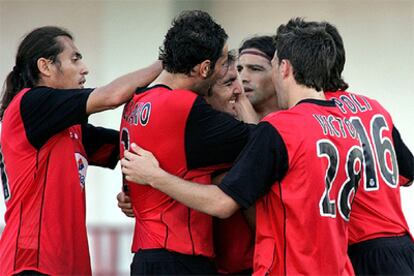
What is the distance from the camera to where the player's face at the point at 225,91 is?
4941mm

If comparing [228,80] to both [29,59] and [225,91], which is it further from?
[29,59]

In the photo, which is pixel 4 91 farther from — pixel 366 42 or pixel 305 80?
pixel 366 42

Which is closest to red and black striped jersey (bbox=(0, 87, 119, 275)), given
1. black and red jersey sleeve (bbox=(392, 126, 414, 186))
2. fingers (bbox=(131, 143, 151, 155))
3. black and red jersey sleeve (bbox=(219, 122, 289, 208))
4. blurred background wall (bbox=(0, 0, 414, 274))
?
fingers (bbox=(131, 143, 151, 155))

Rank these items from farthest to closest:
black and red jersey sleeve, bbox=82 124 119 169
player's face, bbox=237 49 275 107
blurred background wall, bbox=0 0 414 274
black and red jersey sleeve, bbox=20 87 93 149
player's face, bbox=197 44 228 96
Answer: blurred background wall, bbox=0 0 414 274, player's face, bbox=237 49 275 107, black and red jersey sleeve, bbox=82 124 119 169, black and red jersey sleeve, bbox=20 87 93 149, player's face, bbox=197 44 228 96

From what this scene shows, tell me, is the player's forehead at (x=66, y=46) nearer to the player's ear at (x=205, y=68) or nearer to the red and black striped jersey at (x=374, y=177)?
the player's ear at (x=205, y=68)

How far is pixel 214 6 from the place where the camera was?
27.8 feet

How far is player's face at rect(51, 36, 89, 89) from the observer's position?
5.04m

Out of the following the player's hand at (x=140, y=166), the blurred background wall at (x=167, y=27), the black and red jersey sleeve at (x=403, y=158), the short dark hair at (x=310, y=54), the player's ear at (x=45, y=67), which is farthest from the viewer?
the blurred background wall at (x=167, y=27)

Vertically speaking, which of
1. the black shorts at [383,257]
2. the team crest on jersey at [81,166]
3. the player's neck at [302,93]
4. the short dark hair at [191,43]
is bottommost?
the black shorts at [383,257]

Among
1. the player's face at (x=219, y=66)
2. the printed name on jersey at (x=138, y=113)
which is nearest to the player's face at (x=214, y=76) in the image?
the player's face at (x=219, y=66)

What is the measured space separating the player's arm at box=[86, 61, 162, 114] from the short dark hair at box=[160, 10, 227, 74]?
13cm

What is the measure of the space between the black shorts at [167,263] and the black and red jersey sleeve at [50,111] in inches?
30.8

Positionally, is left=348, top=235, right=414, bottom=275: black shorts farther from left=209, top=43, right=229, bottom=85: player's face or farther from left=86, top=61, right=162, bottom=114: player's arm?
left=86, top=61, right=162, bottom=114: player's arm

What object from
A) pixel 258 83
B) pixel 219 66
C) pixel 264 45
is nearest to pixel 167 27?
Result: pixel 264 45
